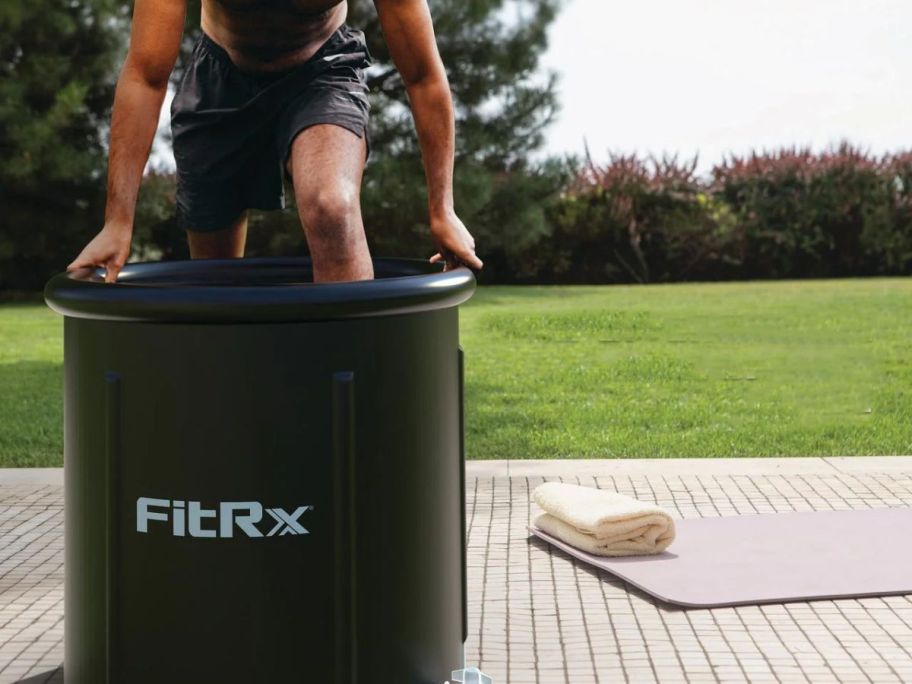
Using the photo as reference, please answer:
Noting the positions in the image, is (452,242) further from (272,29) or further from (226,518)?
(226,518)

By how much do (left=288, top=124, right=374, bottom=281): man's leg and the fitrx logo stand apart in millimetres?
632

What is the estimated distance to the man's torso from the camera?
3.12 m

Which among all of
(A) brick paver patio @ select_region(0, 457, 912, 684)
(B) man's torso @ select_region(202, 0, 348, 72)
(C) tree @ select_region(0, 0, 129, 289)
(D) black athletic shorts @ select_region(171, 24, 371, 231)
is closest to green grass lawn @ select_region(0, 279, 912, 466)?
(A) brick paver patio @ select_region(0, 457, 912, 684)

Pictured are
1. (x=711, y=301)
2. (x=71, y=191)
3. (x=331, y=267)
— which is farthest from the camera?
(x=71, y=191)

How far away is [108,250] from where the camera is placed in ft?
8.73

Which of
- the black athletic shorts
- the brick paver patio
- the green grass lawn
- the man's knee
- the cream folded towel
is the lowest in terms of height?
the green grass lawn

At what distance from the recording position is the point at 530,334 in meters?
11.3

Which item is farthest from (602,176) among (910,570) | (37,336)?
(910,570)

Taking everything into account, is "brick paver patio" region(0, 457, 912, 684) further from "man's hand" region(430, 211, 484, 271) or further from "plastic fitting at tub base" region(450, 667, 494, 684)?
"man's hand" region(430, 211, 484, 271)

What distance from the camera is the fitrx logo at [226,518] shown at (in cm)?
230

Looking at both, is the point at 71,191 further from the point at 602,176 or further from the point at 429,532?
the point at 429,532

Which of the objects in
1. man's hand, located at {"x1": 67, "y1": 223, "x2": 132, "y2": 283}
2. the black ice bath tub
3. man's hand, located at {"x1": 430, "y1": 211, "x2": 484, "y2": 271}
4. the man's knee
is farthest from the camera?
man's hand, located at {"x1": 430, "y1": 211, "x2": 484, "y2": 271}

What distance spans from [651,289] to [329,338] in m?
14.1

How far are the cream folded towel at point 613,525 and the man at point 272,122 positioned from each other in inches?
49.1
